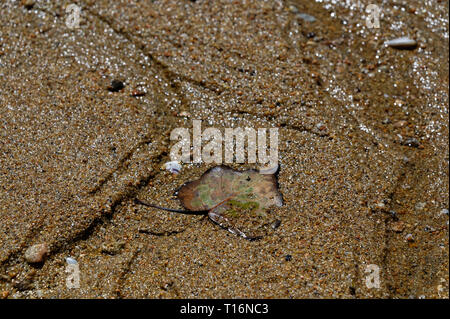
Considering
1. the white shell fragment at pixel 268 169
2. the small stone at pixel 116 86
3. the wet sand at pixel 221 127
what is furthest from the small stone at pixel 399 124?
the small stone at pixel 116 86

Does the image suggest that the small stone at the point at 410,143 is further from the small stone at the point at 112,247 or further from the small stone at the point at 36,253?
the small stone at the point at 36,253

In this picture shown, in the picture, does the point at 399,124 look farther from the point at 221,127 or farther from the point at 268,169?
the point at 221,127

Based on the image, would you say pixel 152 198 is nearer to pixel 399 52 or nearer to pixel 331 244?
pixel 331 244

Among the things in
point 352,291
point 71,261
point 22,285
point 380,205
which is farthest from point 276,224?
point 22,285
